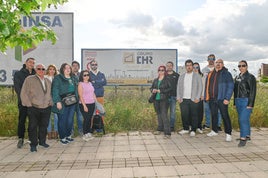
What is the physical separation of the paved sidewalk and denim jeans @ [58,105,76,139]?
0.30m

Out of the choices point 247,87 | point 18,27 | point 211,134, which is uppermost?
point 18,27

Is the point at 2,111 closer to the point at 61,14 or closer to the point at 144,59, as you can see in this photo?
the point at 61,14

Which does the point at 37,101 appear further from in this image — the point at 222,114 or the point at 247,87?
the point at 247,87

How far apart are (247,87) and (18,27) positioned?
15.9ft

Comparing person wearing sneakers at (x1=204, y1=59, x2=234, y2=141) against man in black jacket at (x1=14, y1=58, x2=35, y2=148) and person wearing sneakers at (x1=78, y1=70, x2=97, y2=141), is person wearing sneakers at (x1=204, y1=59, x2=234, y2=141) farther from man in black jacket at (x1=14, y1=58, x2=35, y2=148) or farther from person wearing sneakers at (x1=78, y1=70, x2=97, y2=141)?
man in black jacket at (x1=14, y1=58, x2=35, y2=148)

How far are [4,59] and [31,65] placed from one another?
26.3 ft

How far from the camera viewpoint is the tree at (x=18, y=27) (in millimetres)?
3011

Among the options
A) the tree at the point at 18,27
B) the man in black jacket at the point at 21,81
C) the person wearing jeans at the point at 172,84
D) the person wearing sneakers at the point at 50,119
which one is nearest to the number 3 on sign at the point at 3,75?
the person wearing sneakers at the point at 50,119

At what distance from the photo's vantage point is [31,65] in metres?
6.41

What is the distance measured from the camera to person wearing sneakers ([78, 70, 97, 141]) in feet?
22.5

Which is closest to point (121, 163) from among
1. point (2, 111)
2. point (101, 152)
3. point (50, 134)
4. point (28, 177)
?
point (101, 152)

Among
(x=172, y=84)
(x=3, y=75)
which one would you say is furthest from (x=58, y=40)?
(x=172, y=84)

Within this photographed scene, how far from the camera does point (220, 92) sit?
6.78 metres

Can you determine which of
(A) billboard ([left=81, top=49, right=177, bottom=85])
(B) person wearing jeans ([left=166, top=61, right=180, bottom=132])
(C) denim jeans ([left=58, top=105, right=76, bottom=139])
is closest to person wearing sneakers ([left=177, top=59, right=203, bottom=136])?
(B) person wearing jeans ([left=166, top=61, right=180, bottom=132])
